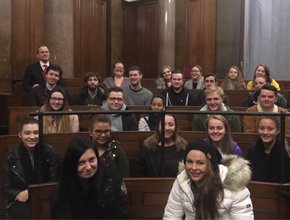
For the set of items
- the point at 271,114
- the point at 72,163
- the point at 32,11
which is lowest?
the point at 72,163

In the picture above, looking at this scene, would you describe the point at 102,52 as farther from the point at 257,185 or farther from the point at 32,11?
the point at 257,185

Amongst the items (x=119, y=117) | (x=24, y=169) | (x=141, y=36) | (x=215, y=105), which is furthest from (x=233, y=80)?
(x=141, y=36)

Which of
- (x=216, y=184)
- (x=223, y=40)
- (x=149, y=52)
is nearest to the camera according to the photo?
(x=216, y=184)

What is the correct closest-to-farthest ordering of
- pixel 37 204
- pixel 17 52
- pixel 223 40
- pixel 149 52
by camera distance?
1. pixel 37 204
2. pixel 17 52
3. pixel 223 40
4. pixel 149 52

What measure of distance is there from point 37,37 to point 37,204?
542cm

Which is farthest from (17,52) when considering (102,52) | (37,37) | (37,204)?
(37,204)

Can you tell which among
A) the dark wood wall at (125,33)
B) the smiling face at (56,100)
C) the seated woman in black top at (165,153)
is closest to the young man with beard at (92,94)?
the smiling face at (56,100)

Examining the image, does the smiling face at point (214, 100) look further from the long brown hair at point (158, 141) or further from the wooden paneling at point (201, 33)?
the wooden paneling at point (201, 33)

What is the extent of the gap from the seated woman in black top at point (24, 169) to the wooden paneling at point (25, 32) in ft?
14.8

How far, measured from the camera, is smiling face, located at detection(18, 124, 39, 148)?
312 cm

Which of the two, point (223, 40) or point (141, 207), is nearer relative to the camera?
point (141, 207)

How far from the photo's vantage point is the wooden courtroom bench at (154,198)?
298 centimetres

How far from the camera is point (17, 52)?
A: 7.50 m

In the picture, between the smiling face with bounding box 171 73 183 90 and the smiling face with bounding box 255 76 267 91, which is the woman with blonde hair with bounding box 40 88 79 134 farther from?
the smiling face with bounding box 255 76 267 91
